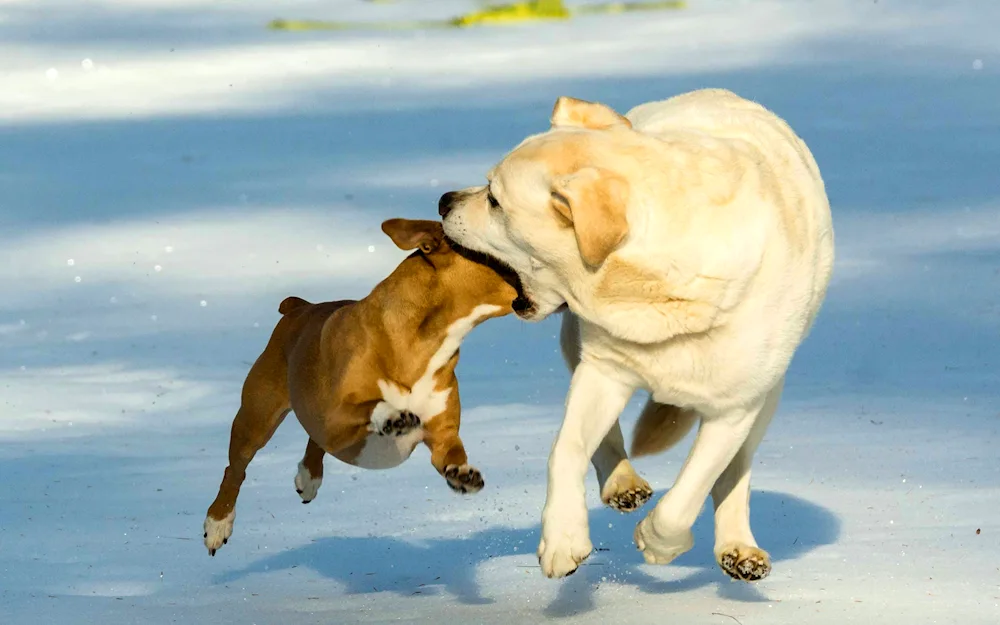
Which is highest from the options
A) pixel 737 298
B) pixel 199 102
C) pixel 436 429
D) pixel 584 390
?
pixel 737 298

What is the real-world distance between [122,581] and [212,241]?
282 inches

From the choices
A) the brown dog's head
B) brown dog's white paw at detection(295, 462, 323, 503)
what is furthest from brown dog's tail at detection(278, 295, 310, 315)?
the brown dog's head

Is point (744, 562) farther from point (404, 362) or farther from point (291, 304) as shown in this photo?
point (291, 304)

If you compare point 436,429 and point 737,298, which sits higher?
point 737,298

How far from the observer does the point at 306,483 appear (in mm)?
7500

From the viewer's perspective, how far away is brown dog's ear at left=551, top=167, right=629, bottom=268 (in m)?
5.20

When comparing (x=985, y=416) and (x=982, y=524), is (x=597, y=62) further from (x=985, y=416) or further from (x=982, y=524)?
(x=982, y=524)

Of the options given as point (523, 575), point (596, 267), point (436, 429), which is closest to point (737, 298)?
point (596, 267)

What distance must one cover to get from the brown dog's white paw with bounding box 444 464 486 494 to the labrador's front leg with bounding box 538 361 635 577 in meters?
0.67

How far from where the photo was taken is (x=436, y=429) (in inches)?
263

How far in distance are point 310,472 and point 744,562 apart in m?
2.08

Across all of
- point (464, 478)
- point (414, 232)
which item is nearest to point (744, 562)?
point (464, 478)

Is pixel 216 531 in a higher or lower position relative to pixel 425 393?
lower

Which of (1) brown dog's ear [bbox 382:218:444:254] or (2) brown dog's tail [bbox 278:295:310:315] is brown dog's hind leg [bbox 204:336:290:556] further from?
(1) brown dog's ear [bbox 382:218:444:254]
